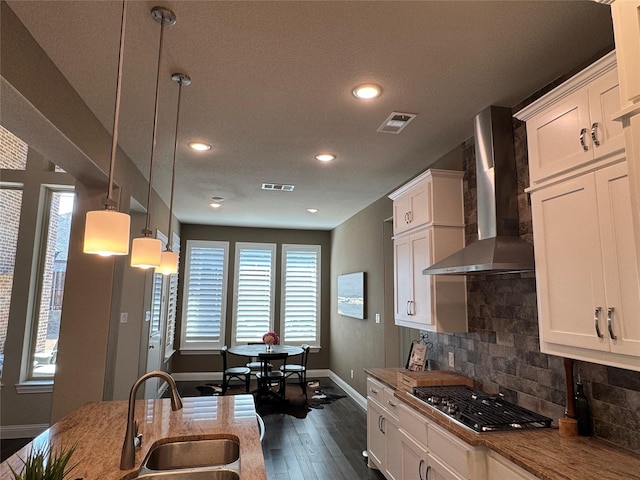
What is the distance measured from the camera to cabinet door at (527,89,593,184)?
1.84 metres

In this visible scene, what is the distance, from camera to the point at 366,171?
13.5 ft

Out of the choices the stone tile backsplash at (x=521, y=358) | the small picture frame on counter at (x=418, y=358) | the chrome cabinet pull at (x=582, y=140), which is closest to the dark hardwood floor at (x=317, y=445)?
the small picture frame on counter at (x=418, y=358)

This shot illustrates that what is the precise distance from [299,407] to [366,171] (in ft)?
11.4

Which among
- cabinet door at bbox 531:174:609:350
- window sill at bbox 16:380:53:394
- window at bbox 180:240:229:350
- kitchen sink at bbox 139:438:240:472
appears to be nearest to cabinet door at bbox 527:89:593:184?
cabinet door at bbox 531:174:609:350

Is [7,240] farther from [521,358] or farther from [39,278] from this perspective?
[521,358]

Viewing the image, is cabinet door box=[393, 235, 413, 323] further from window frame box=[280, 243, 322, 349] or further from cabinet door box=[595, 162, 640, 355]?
window frame box=[280, 243, 322, 349]

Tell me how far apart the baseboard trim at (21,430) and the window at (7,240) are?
0.79 m

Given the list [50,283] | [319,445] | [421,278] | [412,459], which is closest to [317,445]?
[319,445]

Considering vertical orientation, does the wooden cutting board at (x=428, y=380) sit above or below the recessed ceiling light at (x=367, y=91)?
below

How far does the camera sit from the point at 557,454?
181cm

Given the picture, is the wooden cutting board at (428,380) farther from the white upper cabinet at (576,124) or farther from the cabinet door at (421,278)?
the white upper cabinet at (576,124)

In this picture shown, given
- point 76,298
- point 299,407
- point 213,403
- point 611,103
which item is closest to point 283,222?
point 299,407

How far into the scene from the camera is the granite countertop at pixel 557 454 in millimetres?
1611

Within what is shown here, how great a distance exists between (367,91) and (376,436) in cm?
293
